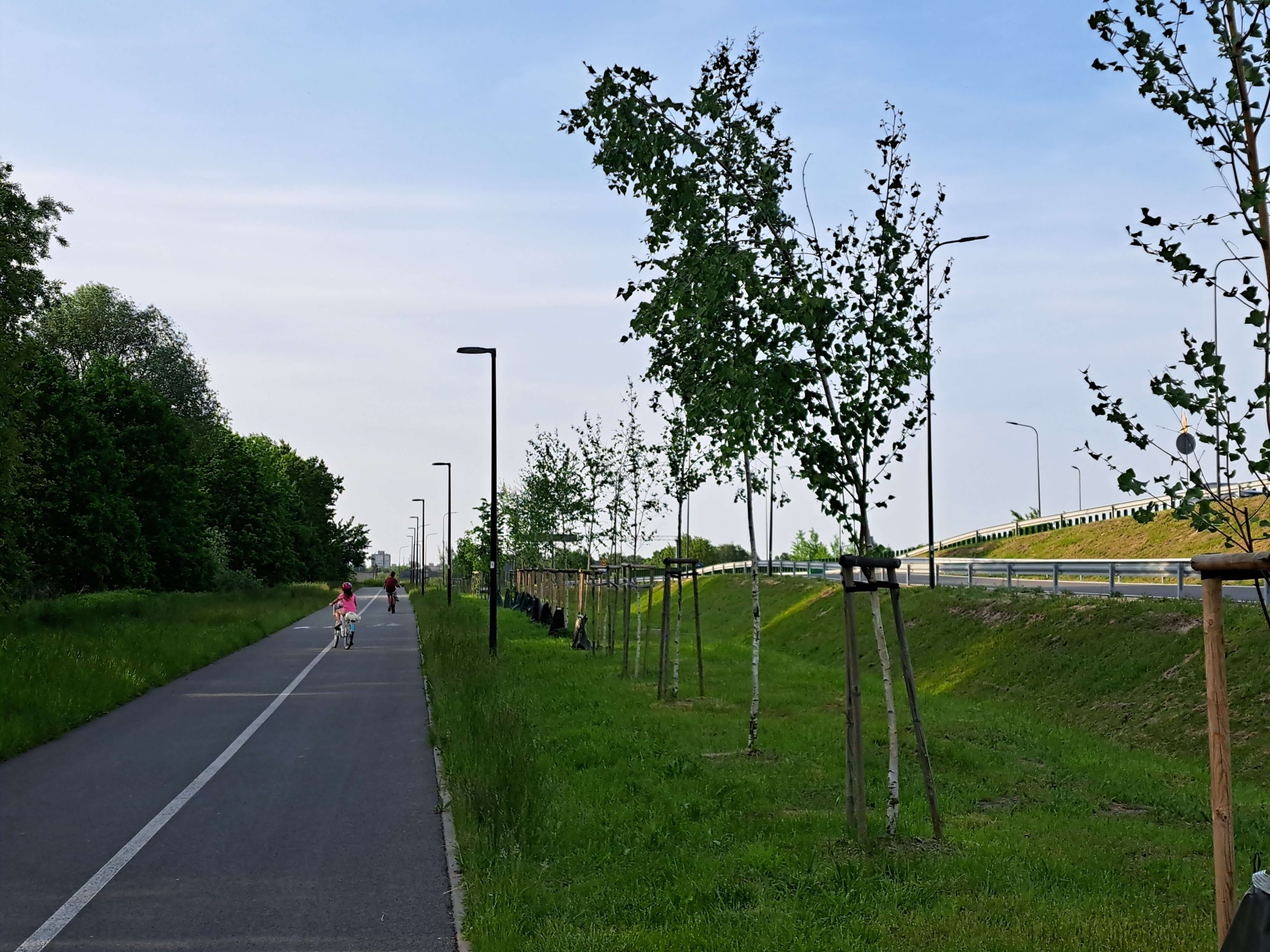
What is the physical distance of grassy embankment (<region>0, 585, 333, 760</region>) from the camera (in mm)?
14891

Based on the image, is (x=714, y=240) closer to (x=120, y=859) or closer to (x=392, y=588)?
(x=120, y=859)

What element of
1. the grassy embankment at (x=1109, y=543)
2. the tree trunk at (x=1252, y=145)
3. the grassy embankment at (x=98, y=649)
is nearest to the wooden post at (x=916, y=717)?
the tree trunk at (x=1252, y=145)

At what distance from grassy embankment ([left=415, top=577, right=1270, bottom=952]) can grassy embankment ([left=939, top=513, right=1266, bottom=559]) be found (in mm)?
25085

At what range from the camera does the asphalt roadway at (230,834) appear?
21.6 ft

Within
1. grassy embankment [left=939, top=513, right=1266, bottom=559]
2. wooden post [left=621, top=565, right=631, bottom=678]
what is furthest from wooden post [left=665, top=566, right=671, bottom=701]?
grassy embankment [left=939, top=513, right=1266, bottom=559]

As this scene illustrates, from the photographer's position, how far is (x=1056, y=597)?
23438 millimetres

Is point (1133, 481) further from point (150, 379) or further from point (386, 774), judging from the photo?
point (150, 379)

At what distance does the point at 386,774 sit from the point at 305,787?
Result: 3.22ft

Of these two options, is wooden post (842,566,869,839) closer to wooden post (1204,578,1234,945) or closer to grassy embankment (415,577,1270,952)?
grassy embankment (415,577,1270,952)

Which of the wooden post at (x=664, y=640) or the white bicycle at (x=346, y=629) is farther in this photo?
the white bicycle at (x=346, y=629)

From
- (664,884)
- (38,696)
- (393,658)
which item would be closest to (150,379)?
(393,658)

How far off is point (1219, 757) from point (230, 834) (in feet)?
22.8

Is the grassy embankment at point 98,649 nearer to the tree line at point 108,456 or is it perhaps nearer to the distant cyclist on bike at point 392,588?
the tree line at point 108,456

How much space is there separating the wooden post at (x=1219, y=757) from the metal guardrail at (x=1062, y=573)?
46.7 ft
